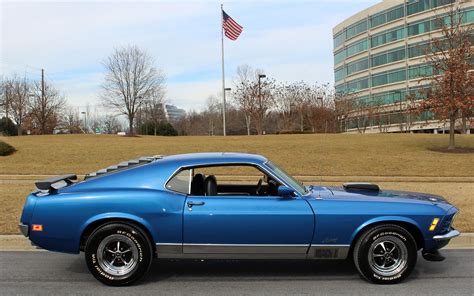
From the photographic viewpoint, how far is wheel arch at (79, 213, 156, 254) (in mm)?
4703

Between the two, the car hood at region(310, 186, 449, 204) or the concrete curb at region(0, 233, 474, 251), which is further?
the concrete curb at region(0, 233, 474, 251)

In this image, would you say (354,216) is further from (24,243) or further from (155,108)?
(155,108)

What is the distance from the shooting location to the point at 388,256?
4.76 meters

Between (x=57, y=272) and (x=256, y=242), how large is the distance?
8.25ft

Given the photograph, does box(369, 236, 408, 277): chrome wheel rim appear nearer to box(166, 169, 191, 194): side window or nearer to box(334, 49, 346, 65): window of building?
box(166, 169, 191, 194): side window

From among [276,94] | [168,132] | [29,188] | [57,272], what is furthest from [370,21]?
[57,272]

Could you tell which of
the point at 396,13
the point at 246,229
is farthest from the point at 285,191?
the point at 396,13

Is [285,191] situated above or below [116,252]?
above

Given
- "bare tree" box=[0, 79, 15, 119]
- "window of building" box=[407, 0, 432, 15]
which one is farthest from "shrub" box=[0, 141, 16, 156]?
"window of building" box=[407, 0, 432, 15]

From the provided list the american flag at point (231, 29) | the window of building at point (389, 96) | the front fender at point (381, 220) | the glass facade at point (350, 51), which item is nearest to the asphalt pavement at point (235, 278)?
the front fender at point (381, 220)

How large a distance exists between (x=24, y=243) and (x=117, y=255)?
2627mm

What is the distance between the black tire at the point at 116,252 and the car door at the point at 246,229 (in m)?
0.48

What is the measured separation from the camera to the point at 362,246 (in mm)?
4719

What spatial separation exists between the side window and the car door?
8.0 inches
